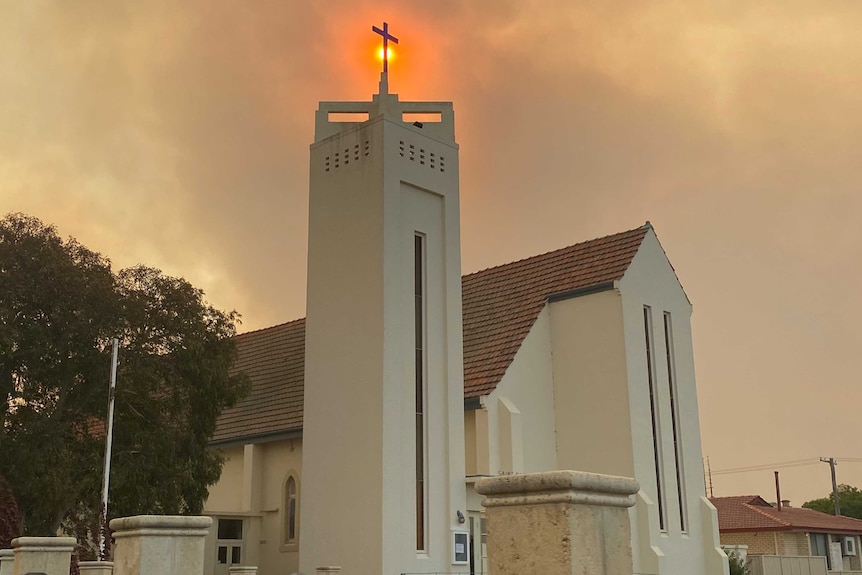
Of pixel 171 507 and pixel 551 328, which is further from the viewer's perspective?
pixel 551 328

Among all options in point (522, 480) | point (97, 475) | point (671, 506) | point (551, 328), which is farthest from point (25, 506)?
point (522, 480)

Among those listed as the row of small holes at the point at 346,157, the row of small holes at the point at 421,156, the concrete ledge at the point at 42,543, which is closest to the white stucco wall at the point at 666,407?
the row of small holes at the point at 421,156

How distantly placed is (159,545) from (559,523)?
5.46 metres

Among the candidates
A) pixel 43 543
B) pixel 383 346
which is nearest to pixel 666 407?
pixel 383 346

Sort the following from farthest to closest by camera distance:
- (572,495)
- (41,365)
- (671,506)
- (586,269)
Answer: (586,269)
(671,506)
(41,365)
(572,495)

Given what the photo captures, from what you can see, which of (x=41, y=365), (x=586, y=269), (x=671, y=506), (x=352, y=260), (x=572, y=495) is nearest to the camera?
(x=572, y=495)

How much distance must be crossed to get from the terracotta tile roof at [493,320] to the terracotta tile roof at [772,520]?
1850 centimetres

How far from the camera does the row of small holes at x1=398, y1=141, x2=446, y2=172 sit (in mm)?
25042

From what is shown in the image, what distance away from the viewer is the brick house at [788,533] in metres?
44.2

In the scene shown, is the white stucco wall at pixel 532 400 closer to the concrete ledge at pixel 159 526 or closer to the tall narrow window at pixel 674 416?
the tall narrow window at pixel 674 416

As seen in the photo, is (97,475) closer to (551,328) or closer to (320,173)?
(320,173)

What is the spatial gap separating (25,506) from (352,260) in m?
11.5

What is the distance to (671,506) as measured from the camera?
93.5 feet

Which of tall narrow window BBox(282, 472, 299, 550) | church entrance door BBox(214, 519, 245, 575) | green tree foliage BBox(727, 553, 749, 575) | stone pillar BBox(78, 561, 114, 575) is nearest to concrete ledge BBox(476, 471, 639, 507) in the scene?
stone pillar BBox(78, 561, 114, 575)
